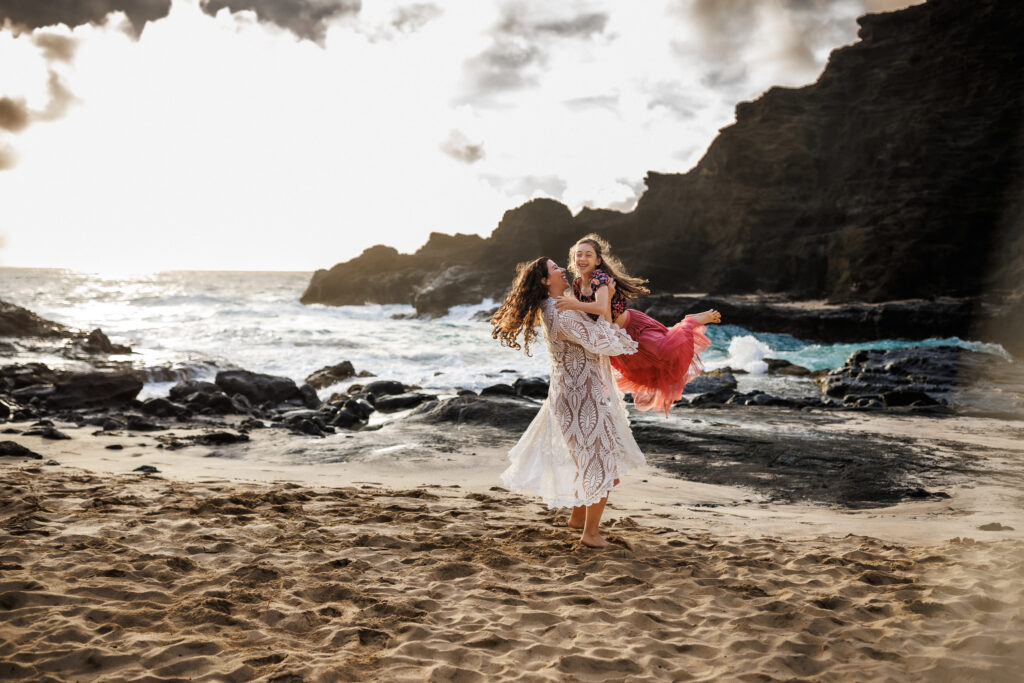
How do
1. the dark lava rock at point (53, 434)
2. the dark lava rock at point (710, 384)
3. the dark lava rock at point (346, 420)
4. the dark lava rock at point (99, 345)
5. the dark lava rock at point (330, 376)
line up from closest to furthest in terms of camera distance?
the dark lava rock at point (53, 434) < the dark lava rock at point (346, 420) < the dark lava rock at point (710, 384) < the dark lava rock at point (330, 376) < the dark lava rock at point (99, 345)

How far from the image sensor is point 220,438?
30.6 ft

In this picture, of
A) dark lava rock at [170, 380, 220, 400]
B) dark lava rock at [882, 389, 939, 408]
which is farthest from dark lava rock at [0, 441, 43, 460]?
dark lava rock at [882, 389, 939, 408]

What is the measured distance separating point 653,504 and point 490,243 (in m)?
54.9

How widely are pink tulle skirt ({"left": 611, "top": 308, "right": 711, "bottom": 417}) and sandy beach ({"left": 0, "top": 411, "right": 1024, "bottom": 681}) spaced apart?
3.65ft

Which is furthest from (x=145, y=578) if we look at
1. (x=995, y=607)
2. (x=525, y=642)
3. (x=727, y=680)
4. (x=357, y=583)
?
(x=995, y=607)

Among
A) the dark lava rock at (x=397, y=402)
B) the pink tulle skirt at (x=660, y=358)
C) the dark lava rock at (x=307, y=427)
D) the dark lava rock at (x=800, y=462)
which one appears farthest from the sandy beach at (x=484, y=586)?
the dark lava rock at (x=397, y=402)

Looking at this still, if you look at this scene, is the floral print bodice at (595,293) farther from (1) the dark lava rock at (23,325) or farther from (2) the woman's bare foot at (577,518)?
(1) the dark lava rock at (23,325)

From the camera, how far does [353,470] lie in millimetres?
7617

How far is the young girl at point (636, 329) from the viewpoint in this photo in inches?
175

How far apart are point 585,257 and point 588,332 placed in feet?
1.72

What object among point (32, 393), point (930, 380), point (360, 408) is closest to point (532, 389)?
point (360, 408)

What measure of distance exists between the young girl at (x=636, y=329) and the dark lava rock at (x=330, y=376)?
45.7 ft

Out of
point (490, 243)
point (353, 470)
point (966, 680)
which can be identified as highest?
point (490, 243)

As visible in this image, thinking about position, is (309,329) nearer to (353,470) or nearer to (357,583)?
(353,470)
